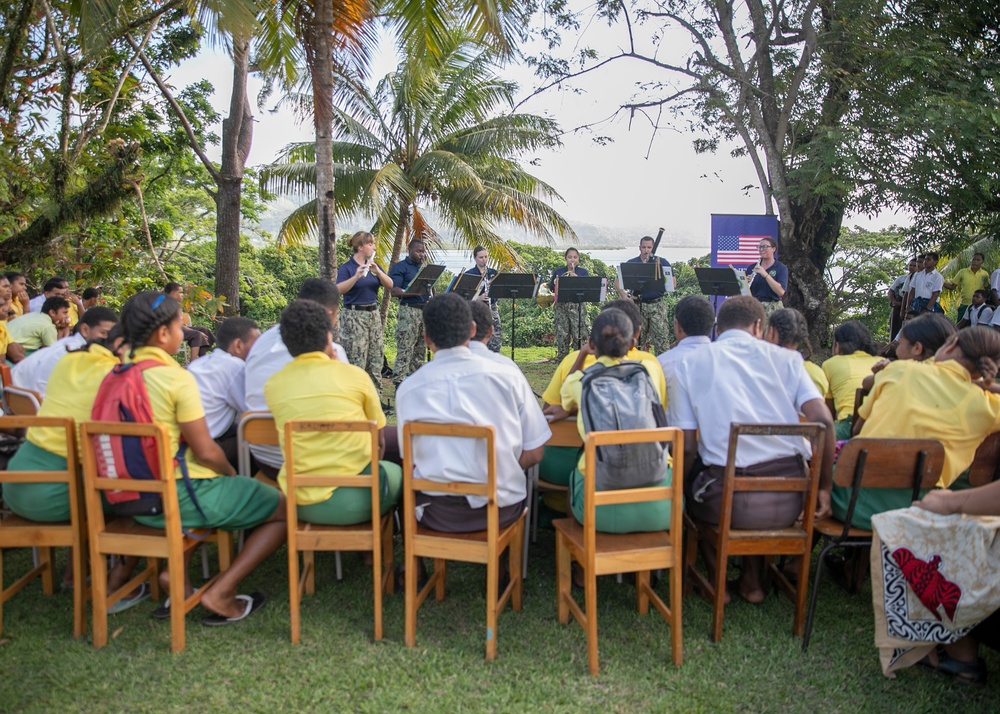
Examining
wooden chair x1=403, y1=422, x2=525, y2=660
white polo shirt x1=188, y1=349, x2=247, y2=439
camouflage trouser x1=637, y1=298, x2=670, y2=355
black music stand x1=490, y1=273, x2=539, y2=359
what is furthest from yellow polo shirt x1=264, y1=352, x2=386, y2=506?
camouflage trouser x1=637, y1=298, x2=670, y2=355

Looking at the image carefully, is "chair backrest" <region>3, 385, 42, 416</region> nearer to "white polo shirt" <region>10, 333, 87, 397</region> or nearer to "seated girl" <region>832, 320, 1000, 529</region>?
"white polo shirt" <region>10, 333, 87, 397</region>

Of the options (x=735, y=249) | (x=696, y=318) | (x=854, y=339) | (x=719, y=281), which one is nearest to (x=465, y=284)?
(x=719, y=281)

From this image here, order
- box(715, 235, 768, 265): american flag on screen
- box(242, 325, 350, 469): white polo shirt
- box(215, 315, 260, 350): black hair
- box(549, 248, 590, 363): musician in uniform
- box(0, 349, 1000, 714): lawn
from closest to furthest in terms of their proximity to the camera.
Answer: box(0, 349, 1000, 714): lawn, box(242, 325, 350, 469): white polo shirt, box(215, 315, 260, 350): black hair, box(549, 248, 590, 363): musician in uniform, box(715, 235, 768, 265): american flag on screen

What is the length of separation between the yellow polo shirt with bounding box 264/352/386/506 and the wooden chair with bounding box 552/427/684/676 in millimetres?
1049

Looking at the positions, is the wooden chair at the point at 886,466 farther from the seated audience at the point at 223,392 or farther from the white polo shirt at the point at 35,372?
the white polo shirt at the point at 35,372

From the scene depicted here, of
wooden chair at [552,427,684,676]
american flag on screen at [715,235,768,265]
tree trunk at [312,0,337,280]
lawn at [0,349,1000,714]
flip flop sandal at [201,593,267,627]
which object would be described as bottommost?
lawn at [0,349,1000,714]

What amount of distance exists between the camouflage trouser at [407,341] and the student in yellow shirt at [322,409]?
581 centimetres

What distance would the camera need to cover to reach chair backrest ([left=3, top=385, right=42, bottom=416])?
13.7 feet

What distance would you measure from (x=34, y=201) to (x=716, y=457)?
11.4m

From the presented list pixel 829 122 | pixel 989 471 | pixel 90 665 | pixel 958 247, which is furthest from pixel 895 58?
pixel 90 665

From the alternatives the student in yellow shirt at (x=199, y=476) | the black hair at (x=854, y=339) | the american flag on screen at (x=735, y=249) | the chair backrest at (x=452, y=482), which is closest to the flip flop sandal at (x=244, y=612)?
the student in yellow shirt at (x=199, y=476)

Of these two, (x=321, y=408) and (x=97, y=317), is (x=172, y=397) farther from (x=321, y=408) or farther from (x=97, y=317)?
(x=97, y=317)

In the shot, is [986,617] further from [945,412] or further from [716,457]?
[716,457]

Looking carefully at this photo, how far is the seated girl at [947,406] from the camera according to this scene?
11.1ft
